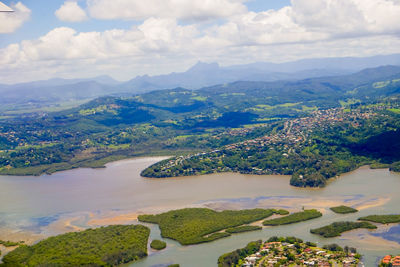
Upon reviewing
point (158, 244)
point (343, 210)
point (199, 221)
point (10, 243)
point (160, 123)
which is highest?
point (160, 123)

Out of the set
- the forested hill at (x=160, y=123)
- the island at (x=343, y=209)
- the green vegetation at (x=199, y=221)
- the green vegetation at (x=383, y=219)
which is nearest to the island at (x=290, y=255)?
the green vegetation at (x=199, y=221)

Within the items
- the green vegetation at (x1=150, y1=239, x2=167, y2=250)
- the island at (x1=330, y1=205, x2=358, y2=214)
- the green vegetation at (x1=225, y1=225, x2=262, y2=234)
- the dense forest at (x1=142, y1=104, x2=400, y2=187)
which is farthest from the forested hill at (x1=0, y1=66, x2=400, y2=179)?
the green vegetation at (x1=225, y1=225, x2=262, y2=234)

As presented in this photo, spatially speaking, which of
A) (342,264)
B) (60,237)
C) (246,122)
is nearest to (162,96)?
(246,122)

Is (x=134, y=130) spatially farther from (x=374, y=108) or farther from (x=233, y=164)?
(x=374, y=108)

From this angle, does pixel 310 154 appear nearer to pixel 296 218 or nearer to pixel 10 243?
pixel 296 218

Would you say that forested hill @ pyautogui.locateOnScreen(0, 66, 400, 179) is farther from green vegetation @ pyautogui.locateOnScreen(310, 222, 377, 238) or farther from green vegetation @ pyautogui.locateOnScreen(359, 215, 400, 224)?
green vegetation @ pyautogui.locateOnScreen(310, 222, 377, 238)

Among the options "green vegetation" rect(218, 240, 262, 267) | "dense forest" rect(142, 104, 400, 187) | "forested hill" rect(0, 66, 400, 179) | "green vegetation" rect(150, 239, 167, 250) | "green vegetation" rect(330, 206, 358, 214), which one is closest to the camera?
"green vegetation" rect(218, 240, 262, 267)

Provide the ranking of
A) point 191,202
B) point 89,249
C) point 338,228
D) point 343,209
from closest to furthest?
1. point 89,249
2. point 338,228
3. point 343,209
4. point 191,202

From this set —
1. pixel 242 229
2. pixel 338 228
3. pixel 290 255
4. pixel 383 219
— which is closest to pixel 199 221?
pixel 242 229
